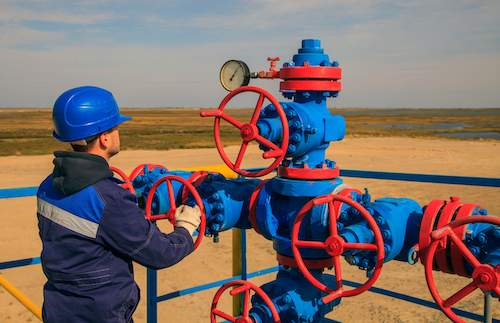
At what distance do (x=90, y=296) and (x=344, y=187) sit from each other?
1.23m

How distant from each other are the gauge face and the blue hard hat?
3.00 ft

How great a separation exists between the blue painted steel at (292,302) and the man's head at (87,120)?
3.48 ft

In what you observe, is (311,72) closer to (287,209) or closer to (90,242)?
(287,209)

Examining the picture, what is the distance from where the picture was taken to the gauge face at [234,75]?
2.40 metres

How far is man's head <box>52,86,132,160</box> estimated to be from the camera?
1590 millimetres

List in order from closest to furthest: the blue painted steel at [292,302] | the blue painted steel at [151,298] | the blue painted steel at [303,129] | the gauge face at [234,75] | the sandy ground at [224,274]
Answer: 1. the blue painted steel at [303,129]
2. the blue painted steel at [292,302]
3. the gauge face at [234,75]
4. the blue painted steel at [151,298]
5. the sandy ground at [224,274]

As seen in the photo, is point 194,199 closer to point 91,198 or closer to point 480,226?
point 91,198

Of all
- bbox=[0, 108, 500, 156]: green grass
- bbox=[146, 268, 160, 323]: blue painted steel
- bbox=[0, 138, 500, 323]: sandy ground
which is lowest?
bbox=[0, 138, 500, 323]: sandy ground

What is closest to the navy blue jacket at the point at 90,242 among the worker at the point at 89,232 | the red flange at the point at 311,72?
the worker at the point at 89,232

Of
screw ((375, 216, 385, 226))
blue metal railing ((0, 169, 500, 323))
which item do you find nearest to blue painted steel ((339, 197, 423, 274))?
screw ((375, 216, 385, 226))

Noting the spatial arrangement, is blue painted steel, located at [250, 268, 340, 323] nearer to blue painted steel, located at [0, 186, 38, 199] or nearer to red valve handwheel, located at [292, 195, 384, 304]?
red valve handwheel, located at [292, 195, 384, 304]

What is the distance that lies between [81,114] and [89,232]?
1.45 ft

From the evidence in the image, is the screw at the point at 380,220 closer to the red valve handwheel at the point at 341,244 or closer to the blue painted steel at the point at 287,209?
the red valve handwheel at the point at 341,244

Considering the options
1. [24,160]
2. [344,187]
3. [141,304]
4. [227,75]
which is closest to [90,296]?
[344,187]
